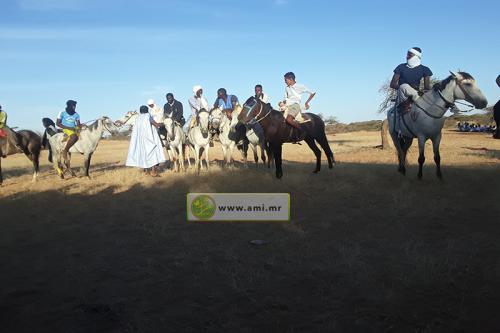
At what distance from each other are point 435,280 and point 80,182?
12.6 metres

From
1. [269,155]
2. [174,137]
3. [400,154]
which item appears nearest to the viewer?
[400,154]

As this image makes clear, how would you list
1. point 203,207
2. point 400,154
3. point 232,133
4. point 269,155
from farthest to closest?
point 232,133
point 269,155
point 400,154
point 203,207

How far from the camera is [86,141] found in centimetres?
1516

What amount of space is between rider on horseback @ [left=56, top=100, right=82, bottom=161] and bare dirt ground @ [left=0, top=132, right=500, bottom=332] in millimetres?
4737

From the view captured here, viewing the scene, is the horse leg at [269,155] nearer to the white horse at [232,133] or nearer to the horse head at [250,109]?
the white horse at [232,133]

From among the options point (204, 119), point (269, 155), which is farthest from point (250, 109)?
point (204, 119)

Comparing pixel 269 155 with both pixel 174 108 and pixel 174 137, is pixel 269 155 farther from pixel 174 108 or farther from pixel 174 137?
pixel 174 108

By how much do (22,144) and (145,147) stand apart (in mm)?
5027

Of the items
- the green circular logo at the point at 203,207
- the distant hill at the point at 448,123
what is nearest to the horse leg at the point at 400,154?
the green circular logo at the point at 203,207

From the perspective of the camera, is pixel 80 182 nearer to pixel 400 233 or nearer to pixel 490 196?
pixel 400 233

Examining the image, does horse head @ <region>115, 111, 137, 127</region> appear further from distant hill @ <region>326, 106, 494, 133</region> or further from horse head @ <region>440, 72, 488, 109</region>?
distant hill @ <region>326, 106, 494, 133</region>

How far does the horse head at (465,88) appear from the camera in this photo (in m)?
9.41

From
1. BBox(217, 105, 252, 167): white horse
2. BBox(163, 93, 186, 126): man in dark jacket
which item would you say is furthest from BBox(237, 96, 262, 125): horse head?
BBox(163, 93, 186, 126): man in dark jacket

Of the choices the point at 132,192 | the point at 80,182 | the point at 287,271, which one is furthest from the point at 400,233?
the point at 80,182
